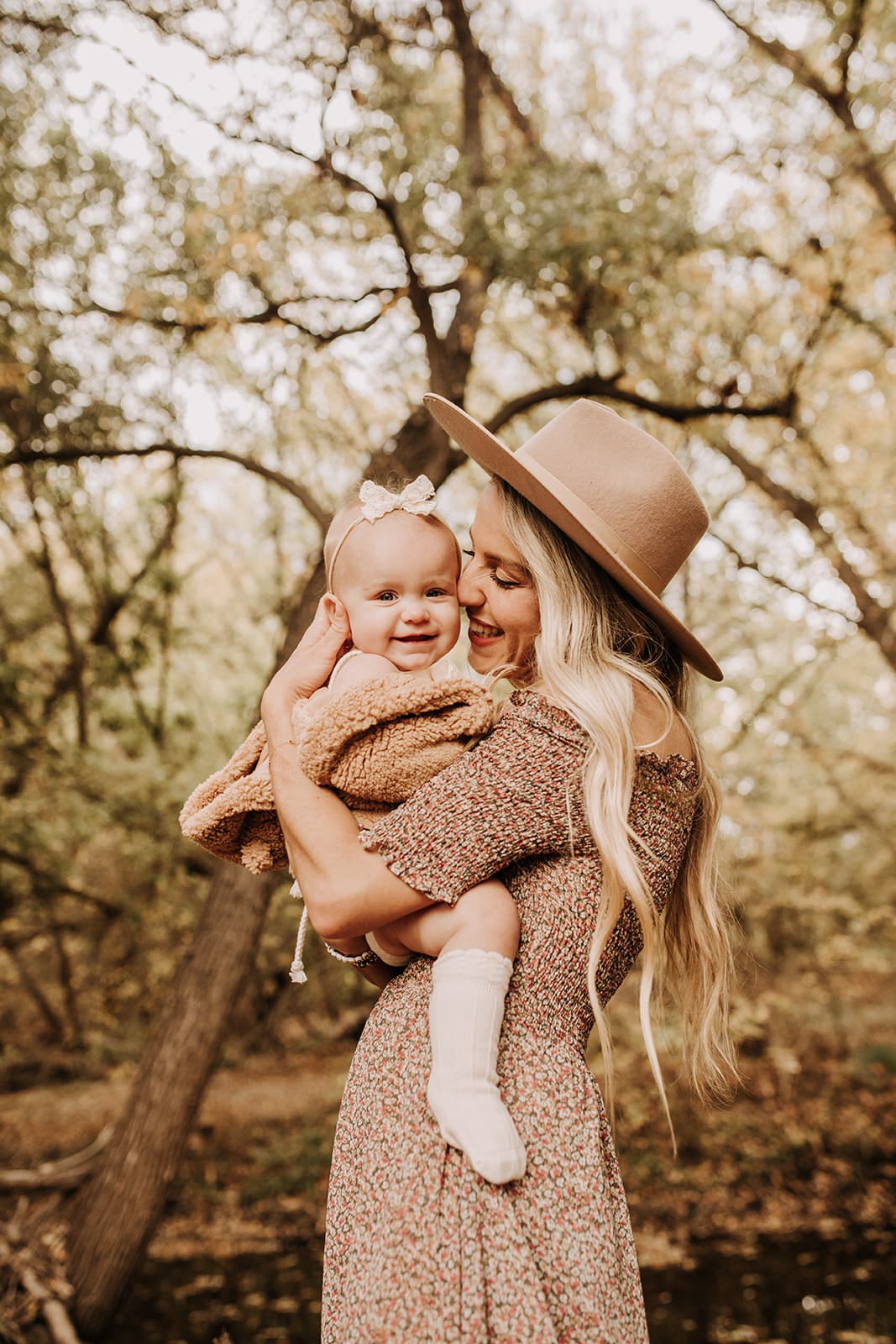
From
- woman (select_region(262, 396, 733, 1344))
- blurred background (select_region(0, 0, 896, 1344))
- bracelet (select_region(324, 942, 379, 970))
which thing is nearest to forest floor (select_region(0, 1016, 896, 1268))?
blurred background (select_region(0, 0, 896, 1344))

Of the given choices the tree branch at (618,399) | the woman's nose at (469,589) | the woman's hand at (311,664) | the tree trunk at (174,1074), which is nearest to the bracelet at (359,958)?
the woman's hand at (311,664)

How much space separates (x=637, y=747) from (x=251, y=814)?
28.5 inches

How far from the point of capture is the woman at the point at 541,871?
1.67 m

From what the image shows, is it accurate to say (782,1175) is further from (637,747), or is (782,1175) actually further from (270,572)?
(637,747)

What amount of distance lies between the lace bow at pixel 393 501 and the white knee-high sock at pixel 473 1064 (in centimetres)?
87

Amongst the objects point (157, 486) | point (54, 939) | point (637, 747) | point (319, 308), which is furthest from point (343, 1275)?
point (157, 486)

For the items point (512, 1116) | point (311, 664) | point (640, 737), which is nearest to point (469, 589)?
point (311, 664)

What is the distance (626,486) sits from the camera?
2.13 metres

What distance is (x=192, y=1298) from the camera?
270 inches

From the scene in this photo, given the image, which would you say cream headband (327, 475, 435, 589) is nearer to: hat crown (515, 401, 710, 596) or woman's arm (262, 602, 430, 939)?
hat crown (515, 401, 710, 596)

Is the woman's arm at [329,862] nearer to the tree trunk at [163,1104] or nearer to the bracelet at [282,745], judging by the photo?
the bracelet at [282,745]

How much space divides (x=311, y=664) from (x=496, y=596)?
0.37 metres

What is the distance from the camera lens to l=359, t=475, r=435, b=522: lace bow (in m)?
2.22

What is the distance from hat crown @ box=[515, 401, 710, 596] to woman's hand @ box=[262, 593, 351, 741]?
465 mm
